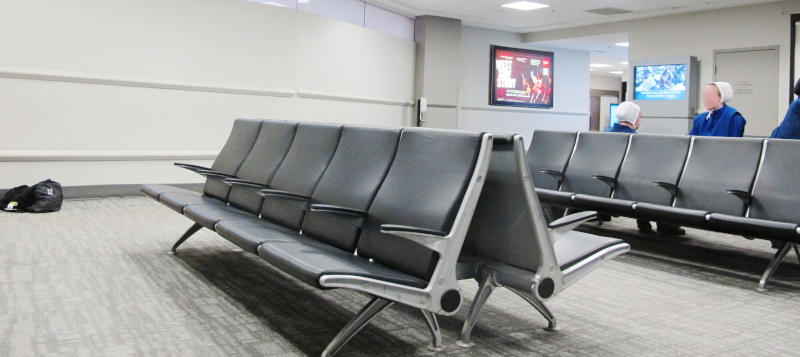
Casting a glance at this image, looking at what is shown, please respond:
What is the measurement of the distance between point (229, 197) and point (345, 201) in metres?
1.32

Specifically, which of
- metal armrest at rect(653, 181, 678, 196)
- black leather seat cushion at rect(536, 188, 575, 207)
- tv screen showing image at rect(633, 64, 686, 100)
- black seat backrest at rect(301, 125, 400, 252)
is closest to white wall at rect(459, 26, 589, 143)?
tv screen showing image at rect(633, 64, 686, 100)

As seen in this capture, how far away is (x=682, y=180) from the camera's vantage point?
389 cm

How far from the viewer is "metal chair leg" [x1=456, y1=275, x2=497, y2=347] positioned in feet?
7.45

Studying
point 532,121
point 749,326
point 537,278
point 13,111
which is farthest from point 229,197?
point 532,121

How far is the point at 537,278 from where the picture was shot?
7.24ft

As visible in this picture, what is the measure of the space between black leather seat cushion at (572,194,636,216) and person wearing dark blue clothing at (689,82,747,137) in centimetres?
154

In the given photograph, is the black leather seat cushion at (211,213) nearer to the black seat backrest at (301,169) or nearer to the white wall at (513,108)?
the black seat backrest at (301,169)

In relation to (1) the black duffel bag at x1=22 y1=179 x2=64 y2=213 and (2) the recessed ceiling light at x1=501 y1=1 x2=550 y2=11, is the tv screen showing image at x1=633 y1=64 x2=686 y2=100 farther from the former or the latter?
(1) the black duffel bag at x1=22 y1=179 x2=64 y2=213

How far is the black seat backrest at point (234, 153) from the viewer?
A: 3.85 metres

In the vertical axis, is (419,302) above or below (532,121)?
below

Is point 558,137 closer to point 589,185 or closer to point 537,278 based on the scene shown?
point 589,185

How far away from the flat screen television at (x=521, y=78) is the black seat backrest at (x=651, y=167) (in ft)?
23.2

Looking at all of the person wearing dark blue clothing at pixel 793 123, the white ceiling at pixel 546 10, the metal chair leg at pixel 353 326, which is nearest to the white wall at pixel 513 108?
the white ceiling at pixel 546 10

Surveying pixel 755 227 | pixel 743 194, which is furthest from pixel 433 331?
pixel 743 194
